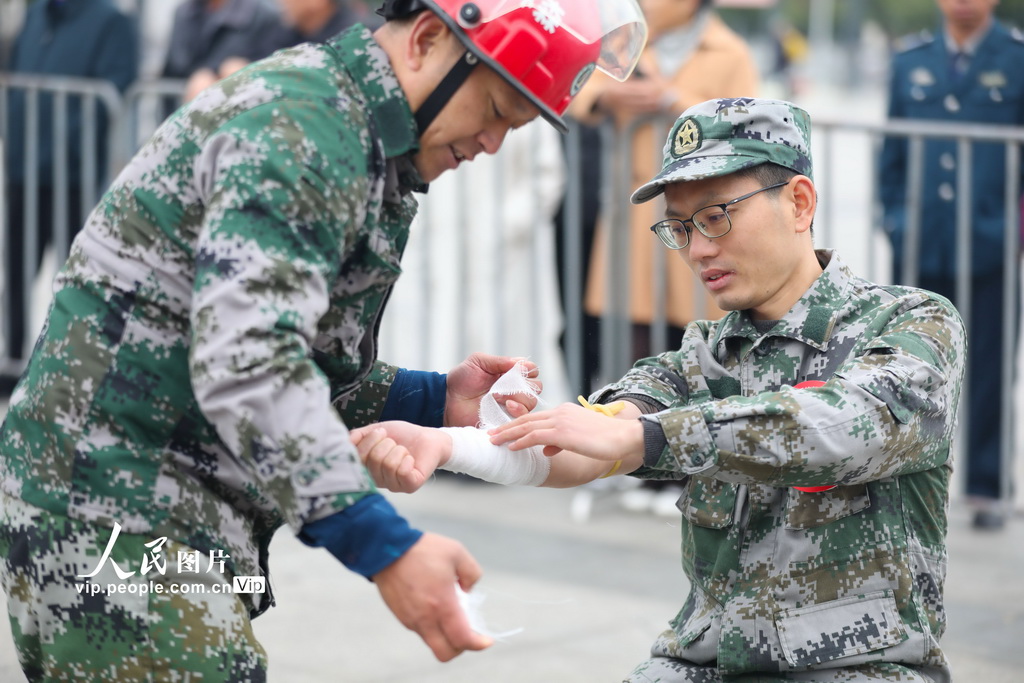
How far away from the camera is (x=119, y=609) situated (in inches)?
82.6

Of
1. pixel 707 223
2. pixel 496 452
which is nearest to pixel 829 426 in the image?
pixel 707 223

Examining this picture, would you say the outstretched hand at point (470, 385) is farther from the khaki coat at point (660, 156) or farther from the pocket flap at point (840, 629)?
the khaki coat at point (660, 156)

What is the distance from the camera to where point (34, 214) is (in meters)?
7.47

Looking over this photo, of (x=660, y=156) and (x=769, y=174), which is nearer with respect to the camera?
(x=769, y=174)

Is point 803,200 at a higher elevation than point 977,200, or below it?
below

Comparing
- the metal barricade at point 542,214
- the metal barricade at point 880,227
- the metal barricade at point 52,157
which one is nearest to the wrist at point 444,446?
the metal barricade at point 880,227

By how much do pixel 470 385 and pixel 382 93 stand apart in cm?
82

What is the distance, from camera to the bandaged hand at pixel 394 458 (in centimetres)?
234

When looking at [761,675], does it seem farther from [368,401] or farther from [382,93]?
[382,93]

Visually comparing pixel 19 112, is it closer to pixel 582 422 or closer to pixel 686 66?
pixel 686 66

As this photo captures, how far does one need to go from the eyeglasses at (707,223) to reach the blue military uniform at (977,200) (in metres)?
3.28

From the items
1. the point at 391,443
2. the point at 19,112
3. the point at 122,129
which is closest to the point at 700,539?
the point at 391,443

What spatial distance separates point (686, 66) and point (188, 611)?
439 cm

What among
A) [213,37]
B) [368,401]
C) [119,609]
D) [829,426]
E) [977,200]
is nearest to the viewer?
[119,609]
